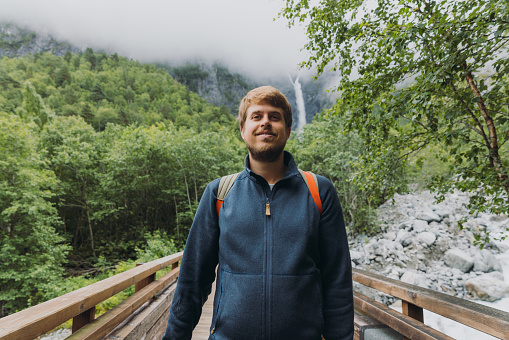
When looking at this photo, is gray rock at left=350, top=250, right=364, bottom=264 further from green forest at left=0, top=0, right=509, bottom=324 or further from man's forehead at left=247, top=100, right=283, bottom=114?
man's forehead at left=247, top=100, right=283, bottom=114

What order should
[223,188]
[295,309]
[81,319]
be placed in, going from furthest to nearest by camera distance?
[81,319] → [223,188] → [295,309]

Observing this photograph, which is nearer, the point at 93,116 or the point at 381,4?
the point at 381,4

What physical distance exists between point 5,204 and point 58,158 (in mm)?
4760

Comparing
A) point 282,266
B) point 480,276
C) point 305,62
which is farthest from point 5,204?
point 480,276

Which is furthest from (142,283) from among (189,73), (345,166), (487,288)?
(189,73)

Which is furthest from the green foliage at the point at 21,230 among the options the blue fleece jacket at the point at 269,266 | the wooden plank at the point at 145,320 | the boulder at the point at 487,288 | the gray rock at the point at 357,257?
the boulder at the point at 487,288

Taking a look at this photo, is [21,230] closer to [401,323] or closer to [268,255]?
[268,255]

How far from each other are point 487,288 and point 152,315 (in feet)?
29.8

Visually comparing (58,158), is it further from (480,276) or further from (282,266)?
(480,276)

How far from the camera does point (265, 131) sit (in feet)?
3.95

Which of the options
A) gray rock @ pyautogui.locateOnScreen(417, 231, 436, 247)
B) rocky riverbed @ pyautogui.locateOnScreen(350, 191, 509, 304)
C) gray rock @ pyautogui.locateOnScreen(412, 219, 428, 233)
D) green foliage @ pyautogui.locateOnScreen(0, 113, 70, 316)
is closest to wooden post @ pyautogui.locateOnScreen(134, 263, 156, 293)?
rocky riverbed @ pyautogui.locateOnScreen(350, 191, 509, 304)

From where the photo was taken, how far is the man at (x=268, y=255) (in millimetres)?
1029

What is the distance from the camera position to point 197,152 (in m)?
15.4

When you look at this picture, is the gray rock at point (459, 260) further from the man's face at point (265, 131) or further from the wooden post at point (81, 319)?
the wooden post at point (81, 319)
